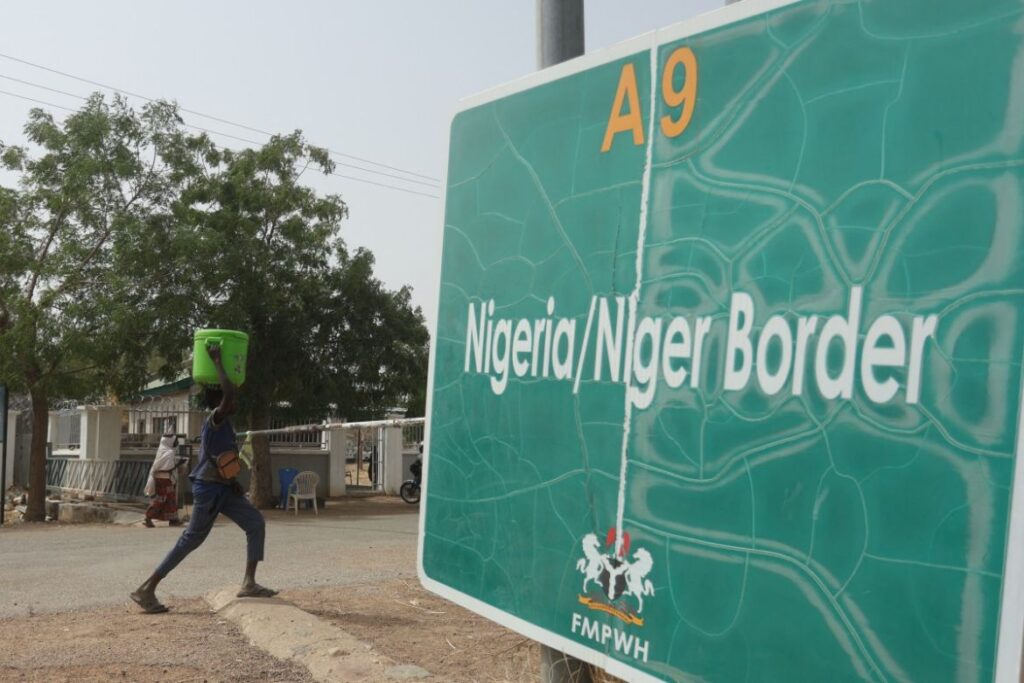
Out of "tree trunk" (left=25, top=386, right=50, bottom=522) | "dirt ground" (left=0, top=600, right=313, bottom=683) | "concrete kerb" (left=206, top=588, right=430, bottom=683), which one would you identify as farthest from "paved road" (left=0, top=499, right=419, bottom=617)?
"tree trunk" (left=25, top=386, right=50, bottom=522)

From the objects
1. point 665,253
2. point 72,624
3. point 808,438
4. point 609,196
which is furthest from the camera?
point 72,624

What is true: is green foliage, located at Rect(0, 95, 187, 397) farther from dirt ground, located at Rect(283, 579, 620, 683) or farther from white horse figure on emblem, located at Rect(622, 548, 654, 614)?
white horse figure on emblem, located at Rect(622, 548, 654, 614)

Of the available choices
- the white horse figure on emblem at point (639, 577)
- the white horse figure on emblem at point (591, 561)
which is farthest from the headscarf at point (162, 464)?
the white horse figure on emblem at point (639, 577)

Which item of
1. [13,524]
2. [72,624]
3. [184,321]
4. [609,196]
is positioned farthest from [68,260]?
[609,196]

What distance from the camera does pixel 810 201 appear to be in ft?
8.21

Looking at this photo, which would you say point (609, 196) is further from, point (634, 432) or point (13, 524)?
point (13, 524)

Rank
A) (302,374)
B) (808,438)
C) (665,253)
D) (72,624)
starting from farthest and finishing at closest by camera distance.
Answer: (302,374), (72,624), (665,253), (808,438)

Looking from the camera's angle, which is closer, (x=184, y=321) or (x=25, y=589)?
(x=25, y=589)

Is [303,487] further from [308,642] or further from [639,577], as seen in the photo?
[639,577]

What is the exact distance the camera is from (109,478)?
23.8m

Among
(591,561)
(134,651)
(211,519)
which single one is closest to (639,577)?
(591,561)

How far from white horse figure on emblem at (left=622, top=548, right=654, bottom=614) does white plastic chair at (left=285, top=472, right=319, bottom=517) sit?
19416 millimetres

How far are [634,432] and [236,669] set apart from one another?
4.12 metres

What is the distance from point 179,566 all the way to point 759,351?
9626 millimetres
